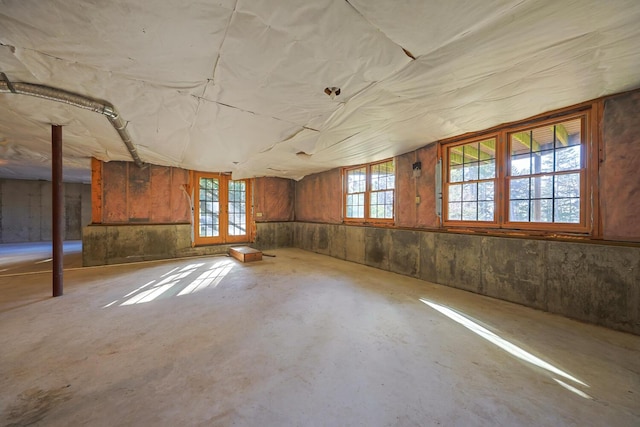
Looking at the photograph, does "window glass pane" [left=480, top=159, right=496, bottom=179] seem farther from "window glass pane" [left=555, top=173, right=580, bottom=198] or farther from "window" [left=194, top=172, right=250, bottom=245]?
"window" [left=194, top=172, right=250, bottom=245]

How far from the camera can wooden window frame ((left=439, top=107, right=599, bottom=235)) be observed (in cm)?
260

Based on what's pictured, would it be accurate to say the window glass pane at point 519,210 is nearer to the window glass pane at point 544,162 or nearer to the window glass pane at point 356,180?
the window glass pane at point 544,162

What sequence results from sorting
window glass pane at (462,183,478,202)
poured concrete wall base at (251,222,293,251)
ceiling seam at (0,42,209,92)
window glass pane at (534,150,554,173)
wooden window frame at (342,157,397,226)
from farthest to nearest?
poured concrete wall base at (251,222,293,251) → wooden window frame at (342,157,397,226) → window glass pane at (462,183,478,202) → window glass pane at (534,150,554,173) → ceiling seam at (0,42,209,92)

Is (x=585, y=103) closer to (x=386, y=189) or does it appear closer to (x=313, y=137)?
(x=386, y=189)

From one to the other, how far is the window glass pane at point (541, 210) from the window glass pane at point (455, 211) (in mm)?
901

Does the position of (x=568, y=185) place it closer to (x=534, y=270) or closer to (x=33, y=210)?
(x=534, y=270)

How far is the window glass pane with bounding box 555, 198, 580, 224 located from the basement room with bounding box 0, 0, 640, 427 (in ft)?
0.07

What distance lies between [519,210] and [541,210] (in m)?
0.22

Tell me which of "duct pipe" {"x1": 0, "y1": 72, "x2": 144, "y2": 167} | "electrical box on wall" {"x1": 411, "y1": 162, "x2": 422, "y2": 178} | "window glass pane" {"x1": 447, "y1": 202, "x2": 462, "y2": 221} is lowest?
"window glass pane" {"x1": 447, "y1": 202, "x2": 462, "y2": 221}

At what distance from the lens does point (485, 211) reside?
351cm

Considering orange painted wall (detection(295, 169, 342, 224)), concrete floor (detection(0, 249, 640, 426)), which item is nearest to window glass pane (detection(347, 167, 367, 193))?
orange painted wall (detection(295, 169, 342, 224))

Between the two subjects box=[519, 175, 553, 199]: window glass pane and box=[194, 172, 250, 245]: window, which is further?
box=[194, 172, 250, 245]: window

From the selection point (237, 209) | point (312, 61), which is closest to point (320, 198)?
point (237, 209)

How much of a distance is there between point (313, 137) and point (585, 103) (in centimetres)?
331
